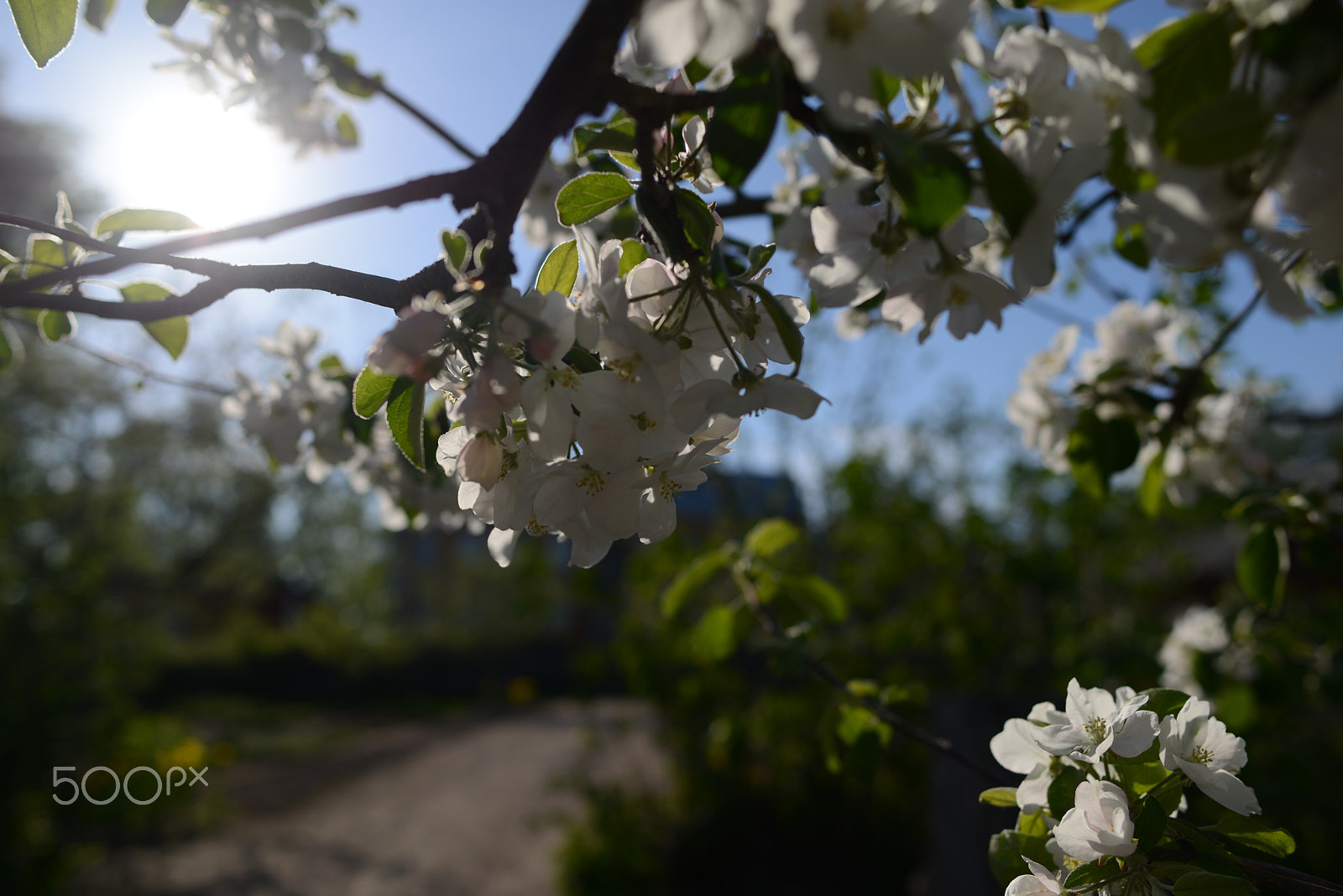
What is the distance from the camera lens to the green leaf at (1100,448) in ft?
4.54

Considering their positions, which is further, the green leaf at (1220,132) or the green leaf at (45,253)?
the green leaf at (45,253)

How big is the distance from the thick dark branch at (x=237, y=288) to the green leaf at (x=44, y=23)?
26 centimetres

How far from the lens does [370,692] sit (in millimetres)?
15266

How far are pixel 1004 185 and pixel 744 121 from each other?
21 cm

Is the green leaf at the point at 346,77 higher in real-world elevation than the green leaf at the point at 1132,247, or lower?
higher

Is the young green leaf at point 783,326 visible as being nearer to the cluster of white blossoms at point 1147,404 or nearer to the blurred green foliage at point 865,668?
the cluster of white blossoms at point 1147,404

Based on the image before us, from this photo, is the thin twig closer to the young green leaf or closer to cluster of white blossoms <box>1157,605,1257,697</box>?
the young green leaf

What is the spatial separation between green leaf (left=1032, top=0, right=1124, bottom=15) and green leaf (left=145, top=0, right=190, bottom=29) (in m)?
1.27

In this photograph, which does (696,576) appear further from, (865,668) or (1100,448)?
(865,668)

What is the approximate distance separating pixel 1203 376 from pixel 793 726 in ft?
→ 10.0

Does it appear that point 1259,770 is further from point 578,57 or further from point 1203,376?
point 578,57

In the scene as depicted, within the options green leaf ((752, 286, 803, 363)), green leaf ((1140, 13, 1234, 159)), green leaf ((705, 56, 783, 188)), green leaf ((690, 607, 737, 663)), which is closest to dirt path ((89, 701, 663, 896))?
green leaf ((690, 607, 737, 663))

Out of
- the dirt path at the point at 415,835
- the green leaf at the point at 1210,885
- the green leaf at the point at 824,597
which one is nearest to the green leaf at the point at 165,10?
the green leaf at the point at 824,597

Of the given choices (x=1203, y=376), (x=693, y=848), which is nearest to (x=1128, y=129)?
(x=1203, y=376)
